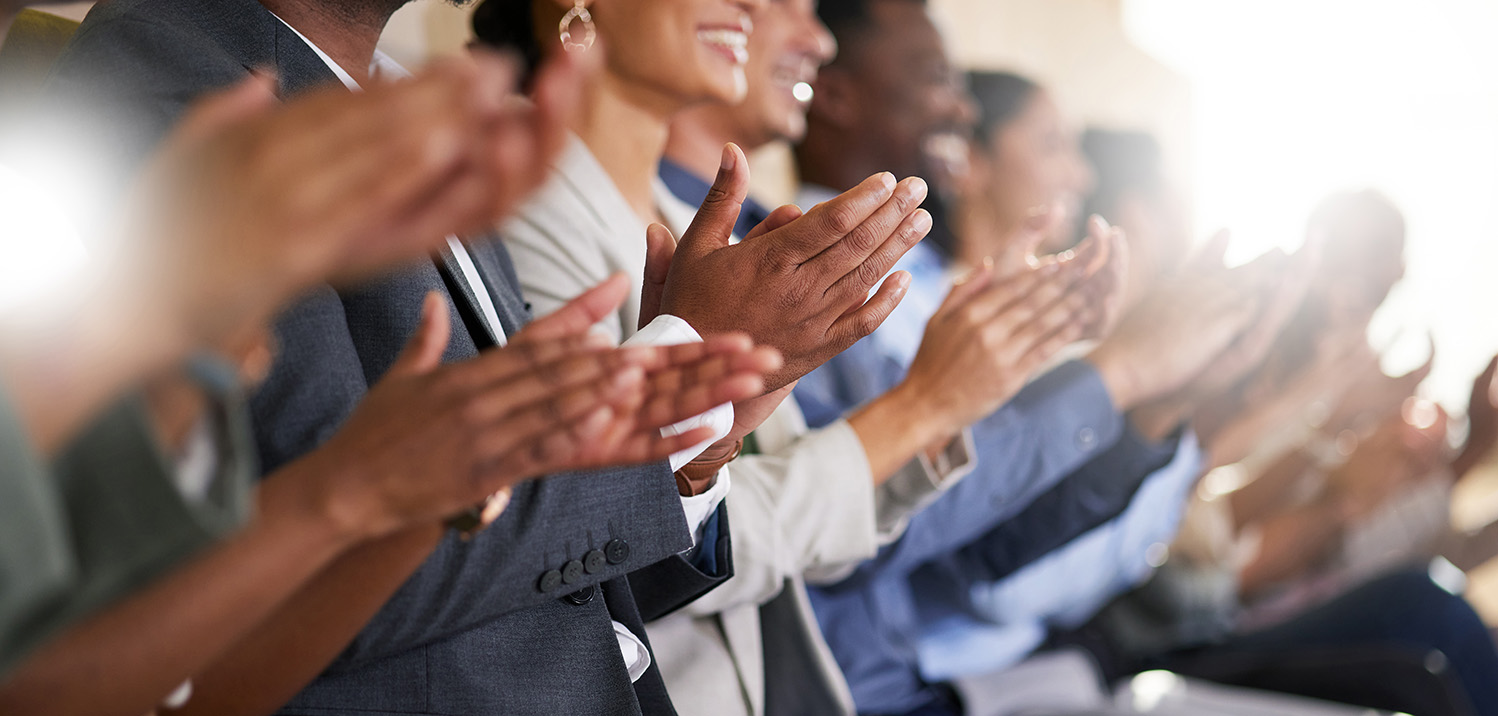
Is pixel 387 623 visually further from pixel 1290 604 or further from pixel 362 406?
pixel 1290 604

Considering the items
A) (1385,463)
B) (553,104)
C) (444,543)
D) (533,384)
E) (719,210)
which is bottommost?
(1385,463)

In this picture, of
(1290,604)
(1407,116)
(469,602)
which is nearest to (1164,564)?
(1290,604)

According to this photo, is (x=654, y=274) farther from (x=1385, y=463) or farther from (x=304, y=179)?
(x=1385, y=463)

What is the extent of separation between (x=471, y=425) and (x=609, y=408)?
0.05 meters

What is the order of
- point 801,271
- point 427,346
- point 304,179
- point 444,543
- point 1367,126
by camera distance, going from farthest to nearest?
point 1367,126
point 801,271
point 444,543
point 427,346
point 304,179

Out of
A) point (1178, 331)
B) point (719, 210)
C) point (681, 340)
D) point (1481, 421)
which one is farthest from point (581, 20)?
point (1481, 421)

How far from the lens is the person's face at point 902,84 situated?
6.80 ft

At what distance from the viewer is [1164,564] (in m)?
2.12

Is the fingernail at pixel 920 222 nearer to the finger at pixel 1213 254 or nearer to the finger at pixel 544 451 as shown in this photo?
the finger at pixel 544 451

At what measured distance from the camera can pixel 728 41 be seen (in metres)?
1.21

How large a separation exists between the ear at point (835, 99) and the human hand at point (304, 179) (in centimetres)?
176

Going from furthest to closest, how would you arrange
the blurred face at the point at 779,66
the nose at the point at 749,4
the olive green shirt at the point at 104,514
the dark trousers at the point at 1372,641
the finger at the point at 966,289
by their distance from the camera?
the dark trousers at the point at 1372,641 < the blurred face at the point at 779,66 < the nose at the point at 749,4 < the finger at the point at 966,289 < the olive green shirt at the point at 104,514

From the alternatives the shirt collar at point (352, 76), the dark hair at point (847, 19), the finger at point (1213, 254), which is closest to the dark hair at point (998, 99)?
the dark hair at point (847, 19)

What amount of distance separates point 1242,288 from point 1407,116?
361 cm
